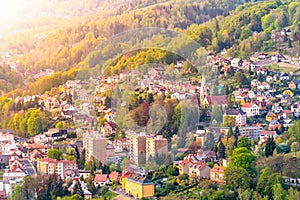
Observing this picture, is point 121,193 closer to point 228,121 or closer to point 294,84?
point 228,121

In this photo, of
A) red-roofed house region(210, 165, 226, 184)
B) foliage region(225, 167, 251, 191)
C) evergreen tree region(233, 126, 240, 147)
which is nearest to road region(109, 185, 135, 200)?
red-roofed house region(210, 165, 226, 184)

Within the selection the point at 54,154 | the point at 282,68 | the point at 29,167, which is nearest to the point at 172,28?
the point at 282,68

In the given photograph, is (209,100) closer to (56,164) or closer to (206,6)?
(56,164)

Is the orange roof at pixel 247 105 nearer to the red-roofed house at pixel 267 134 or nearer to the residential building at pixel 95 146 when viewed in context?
the red-roofed house at pixel 267 134

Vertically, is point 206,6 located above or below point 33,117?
above

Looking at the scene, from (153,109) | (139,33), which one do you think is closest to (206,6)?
(139,33)

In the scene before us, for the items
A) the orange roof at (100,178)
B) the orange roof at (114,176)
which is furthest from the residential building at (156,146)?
the orange roof at (100,178)

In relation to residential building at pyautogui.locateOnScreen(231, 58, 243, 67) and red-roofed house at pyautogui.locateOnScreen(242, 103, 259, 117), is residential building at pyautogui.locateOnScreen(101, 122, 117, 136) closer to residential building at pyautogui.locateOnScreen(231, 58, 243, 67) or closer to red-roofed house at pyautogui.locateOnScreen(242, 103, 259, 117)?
red-roofed house at pyautogui.locateOnScreen(242, 103, 259, 117)

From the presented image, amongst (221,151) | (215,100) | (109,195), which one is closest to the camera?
(109,195)

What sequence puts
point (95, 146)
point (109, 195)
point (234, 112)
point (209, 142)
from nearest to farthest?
point (109, 195) < point (95, 146) < point (209, 142) < point (234, 112)
